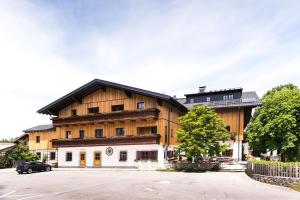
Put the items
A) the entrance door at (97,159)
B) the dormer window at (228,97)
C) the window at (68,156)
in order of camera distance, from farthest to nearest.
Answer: the dormer window at (228,97), the window at (68,156), the entrance door at (97,159)

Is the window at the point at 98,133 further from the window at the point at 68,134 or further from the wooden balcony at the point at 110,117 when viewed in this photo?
the window at the point at 68,134

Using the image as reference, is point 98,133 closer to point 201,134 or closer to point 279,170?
point 201,134

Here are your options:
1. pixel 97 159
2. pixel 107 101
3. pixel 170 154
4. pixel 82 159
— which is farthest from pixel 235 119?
pixel 82 159

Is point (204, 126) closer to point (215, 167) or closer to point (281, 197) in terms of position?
point (215, 167)

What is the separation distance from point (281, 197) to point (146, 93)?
23.5 m

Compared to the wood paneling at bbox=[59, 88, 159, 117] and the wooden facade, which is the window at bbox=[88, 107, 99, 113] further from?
the wood paneling at bbox=[59, 88, 159, 117]

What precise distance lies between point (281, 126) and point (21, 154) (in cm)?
3594

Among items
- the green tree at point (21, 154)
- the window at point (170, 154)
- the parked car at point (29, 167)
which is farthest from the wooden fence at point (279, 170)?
the green tree at point (21, 154)

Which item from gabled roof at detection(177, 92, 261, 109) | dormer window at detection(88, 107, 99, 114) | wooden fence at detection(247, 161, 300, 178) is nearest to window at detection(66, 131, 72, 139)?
dormer window at detection(88, 107, 99, 114)

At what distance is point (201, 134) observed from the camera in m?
33.8

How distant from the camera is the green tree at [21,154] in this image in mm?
46500

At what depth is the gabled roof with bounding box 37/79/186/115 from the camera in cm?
3804

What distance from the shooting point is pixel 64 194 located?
17969 mm

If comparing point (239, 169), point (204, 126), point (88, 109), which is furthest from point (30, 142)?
point (239, 169)
